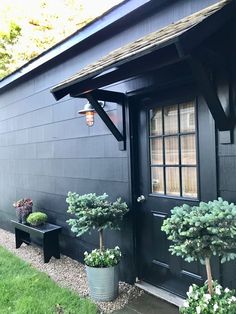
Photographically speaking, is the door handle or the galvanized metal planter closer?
the galvanized metal planter

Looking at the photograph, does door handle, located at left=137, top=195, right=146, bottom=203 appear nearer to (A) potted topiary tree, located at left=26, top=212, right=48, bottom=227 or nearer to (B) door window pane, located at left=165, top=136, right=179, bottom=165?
(B) door window pane, located at left=165, top=136, right=179, bottom=165

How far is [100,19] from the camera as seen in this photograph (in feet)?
11.6

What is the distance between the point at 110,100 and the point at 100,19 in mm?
954

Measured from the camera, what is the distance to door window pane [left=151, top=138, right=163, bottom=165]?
313 centimetres

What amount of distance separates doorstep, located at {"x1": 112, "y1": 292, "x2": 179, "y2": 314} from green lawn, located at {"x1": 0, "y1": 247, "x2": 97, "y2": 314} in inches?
12.4

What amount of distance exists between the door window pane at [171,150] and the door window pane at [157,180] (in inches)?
5.8

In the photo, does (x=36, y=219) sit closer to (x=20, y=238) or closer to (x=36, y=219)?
(x=36, y=219)

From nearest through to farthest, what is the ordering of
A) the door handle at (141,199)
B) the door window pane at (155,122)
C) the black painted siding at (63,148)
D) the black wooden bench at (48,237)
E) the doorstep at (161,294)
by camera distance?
the doorstep at (161,294)
the door window pane at (155,122)
the door handle at (141,199)
the black painted siding at (63,148)
the black wooden bench at (48,237)

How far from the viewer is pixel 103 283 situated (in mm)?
3016

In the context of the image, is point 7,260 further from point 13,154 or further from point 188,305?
point 188,305

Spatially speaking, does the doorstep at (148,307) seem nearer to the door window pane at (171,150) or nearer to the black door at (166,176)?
the black door at (166,176)

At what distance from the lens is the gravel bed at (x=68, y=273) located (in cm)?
304

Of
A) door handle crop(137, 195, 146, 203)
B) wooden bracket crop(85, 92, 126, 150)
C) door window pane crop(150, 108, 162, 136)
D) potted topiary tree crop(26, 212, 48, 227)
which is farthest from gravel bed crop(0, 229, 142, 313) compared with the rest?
door window pane crop(150, 108, 162, 136)

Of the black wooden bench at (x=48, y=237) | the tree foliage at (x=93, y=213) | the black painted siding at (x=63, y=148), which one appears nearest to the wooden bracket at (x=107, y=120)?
the black painted siding at (x=63, y=148)
